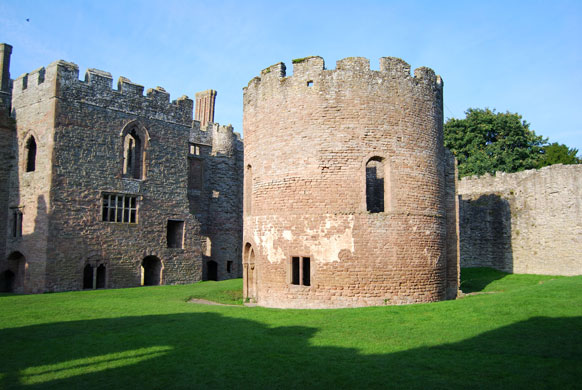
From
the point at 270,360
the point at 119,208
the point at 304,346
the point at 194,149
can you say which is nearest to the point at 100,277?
the point at 119,208

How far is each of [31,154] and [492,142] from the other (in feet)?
109

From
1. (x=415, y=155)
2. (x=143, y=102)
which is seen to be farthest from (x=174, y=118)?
(x=415, y=155)

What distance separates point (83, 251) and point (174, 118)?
846cm

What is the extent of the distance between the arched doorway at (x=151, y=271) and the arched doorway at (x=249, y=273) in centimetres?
852

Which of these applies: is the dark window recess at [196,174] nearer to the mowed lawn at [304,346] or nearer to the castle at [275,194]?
the castle at [275,194]

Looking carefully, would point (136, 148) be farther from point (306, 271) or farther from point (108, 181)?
point (306, 271)

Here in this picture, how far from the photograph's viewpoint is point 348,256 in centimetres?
1371

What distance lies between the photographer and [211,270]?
3120cm

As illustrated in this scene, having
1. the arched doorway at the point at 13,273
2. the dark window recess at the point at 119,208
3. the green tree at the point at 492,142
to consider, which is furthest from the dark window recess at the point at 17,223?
the green tree at the point at 492,142

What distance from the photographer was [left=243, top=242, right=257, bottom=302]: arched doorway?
1643 cm

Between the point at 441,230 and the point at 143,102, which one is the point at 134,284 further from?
the point at 441,230

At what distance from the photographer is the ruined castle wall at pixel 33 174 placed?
800 inches

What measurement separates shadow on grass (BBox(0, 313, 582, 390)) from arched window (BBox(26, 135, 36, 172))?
13776 millimetres

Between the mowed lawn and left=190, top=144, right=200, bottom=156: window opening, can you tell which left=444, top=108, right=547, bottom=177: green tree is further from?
the mowed lawn
